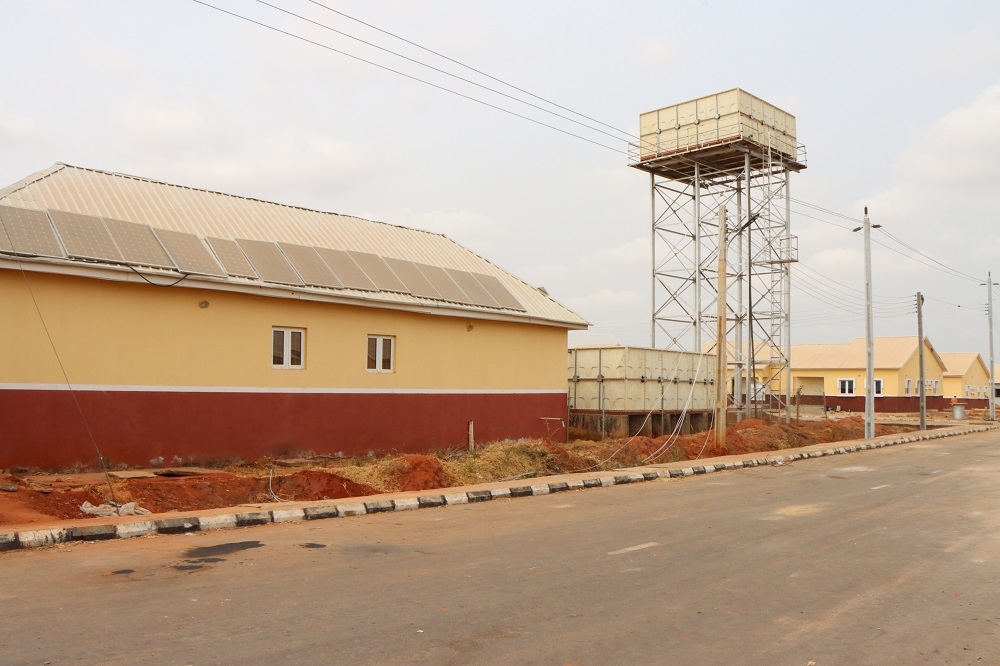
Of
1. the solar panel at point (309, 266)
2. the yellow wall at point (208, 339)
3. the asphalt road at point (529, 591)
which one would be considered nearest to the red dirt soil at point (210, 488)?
the asphalt road at point (529, 591)

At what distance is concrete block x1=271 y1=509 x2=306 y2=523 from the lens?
11227mm

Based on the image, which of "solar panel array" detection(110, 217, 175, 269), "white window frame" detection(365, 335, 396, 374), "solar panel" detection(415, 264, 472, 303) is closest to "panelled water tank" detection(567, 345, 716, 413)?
"solar panel" detection(415, 264, 472, 303)

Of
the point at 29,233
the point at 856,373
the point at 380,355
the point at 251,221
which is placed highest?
the point at 251,221

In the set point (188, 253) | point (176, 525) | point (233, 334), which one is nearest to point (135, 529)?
point (176, 525)

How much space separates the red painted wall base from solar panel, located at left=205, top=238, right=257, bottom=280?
253 cm

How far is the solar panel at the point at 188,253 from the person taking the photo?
51.9ft

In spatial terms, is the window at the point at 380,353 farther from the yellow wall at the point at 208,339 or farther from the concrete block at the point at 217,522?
the concrete block at the point at 217,522

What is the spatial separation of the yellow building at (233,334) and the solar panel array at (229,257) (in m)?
0.05

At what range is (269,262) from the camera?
17.7m

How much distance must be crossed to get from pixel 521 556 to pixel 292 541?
287 cm

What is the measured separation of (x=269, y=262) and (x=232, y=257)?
852 millimetres

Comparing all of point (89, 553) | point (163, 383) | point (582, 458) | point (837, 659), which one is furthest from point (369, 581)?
point (582, 458)

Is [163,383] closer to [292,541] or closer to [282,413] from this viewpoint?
[282,413]

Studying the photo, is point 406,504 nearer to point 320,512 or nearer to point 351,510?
point 351,510
